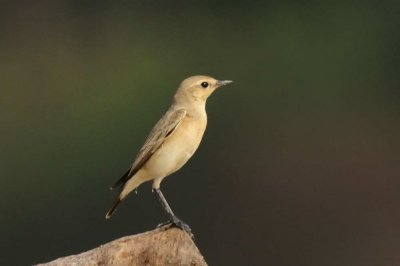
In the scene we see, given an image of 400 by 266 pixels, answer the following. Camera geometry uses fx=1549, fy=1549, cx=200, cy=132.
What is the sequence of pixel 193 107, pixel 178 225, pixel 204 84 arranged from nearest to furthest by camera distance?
1. pixel 178 225
2. pixel 193 107
3. pixel 204 84

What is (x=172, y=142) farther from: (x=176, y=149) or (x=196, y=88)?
(x=196, y=88)

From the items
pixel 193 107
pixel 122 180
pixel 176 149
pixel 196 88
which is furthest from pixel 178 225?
pixel 196 88

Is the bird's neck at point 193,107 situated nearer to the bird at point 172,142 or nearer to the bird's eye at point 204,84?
the bird at point 172,142

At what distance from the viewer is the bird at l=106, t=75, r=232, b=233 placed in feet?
32.8

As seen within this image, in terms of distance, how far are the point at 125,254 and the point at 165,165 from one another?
2.92 feet

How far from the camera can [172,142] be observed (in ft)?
32.8

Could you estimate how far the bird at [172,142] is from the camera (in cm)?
998

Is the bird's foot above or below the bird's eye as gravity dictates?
below

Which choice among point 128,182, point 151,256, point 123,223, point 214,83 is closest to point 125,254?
point 151,256

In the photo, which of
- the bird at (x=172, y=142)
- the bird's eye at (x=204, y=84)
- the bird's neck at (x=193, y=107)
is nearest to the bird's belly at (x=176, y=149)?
the bird at (x=172, y=142)

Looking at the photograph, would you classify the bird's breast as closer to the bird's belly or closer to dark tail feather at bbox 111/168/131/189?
the bird's belly

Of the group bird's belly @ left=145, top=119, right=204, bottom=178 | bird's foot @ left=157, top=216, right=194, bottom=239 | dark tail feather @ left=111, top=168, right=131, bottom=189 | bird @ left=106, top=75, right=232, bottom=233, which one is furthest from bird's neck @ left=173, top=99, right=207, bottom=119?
bird's foot @ left=157, top=216, right=194, bottom=239

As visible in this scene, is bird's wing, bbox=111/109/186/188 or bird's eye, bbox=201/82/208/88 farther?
bird's eye, bbox=201/82/208/88

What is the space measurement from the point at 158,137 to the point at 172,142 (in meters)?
0.12
